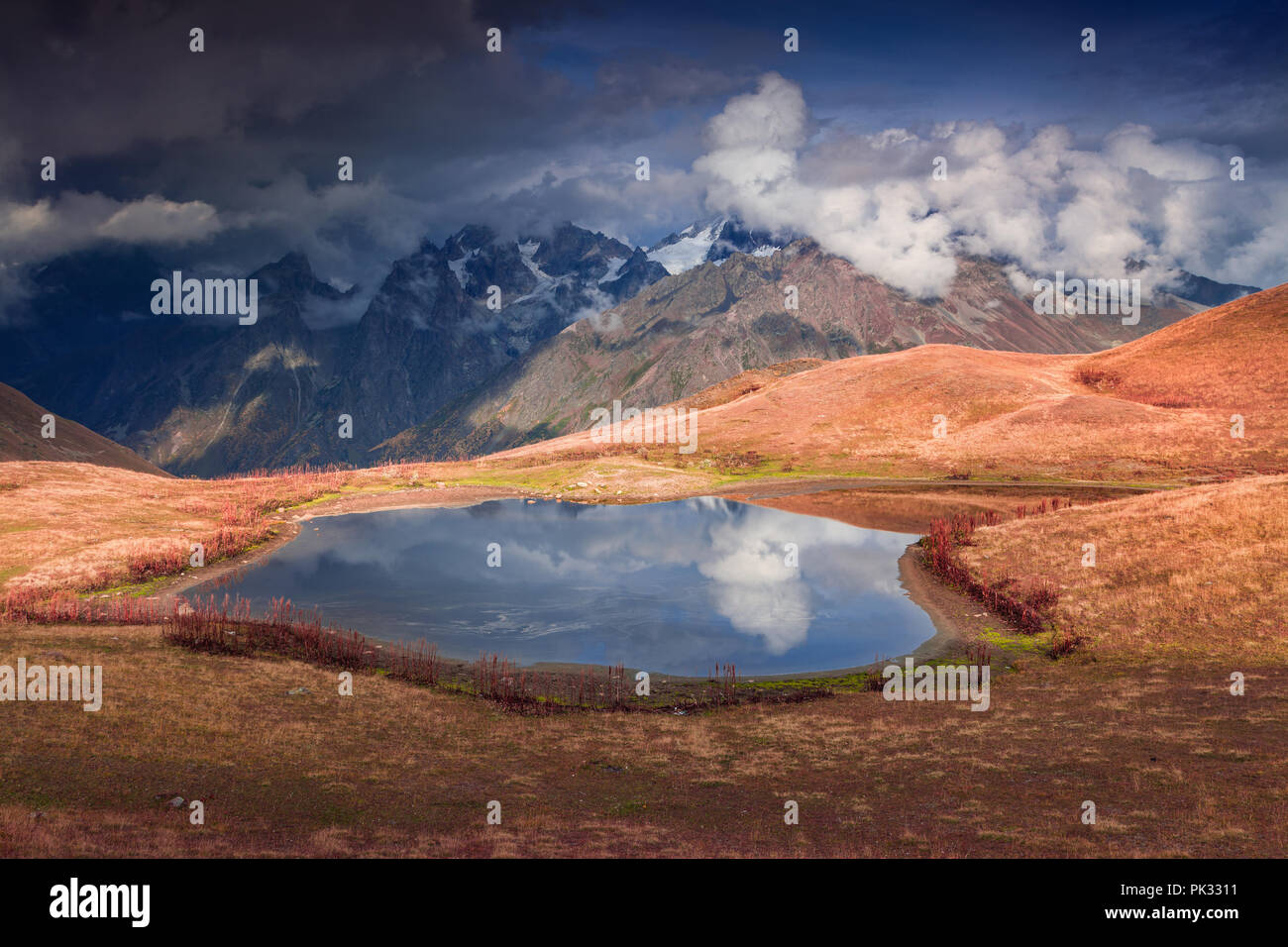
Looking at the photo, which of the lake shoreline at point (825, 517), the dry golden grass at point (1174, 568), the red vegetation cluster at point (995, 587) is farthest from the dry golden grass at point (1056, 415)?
the dry golden grass at point (1174, 568)

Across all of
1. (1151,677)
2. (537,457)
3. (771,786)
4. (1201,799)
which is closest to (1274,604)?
(1151,677)

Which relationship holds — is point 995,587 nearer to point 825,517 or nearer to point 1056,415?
point 825,517

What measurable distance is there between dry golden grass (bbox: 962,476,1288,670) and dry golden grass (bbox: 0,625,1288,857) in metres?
4.92

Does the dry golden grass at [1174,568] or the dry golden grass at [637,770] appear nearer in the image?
the dry golden grass at [637,770]

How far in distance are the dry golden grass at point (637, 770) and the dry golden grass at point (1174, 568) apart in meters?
4.92

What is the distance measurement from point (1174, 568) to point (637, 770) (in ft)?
141

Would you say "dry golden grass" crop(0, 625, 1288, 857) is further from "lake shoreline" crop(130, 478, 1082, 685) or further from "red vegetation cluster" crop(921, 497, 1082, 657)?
"red vegetation cluster" crop(921, 497, 1082, 657)

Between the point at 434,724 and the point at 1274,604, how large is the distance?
47536 mm

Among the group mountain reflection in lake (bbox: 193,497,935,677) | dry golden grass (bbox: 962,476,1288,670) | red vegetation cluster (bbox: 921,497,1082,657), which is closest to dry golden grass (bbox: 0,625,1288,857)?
dry golden grass (bbox: 962,476,1288,670)

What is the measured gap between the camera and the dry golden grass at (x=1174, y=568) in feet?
148

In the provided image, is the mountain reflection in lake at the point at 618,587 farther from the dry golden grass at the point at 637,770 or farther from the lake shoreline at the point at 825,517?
the dry golden grass at the point at 637,770

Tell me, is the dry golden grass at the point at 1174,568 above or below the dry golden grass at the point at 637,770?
above
